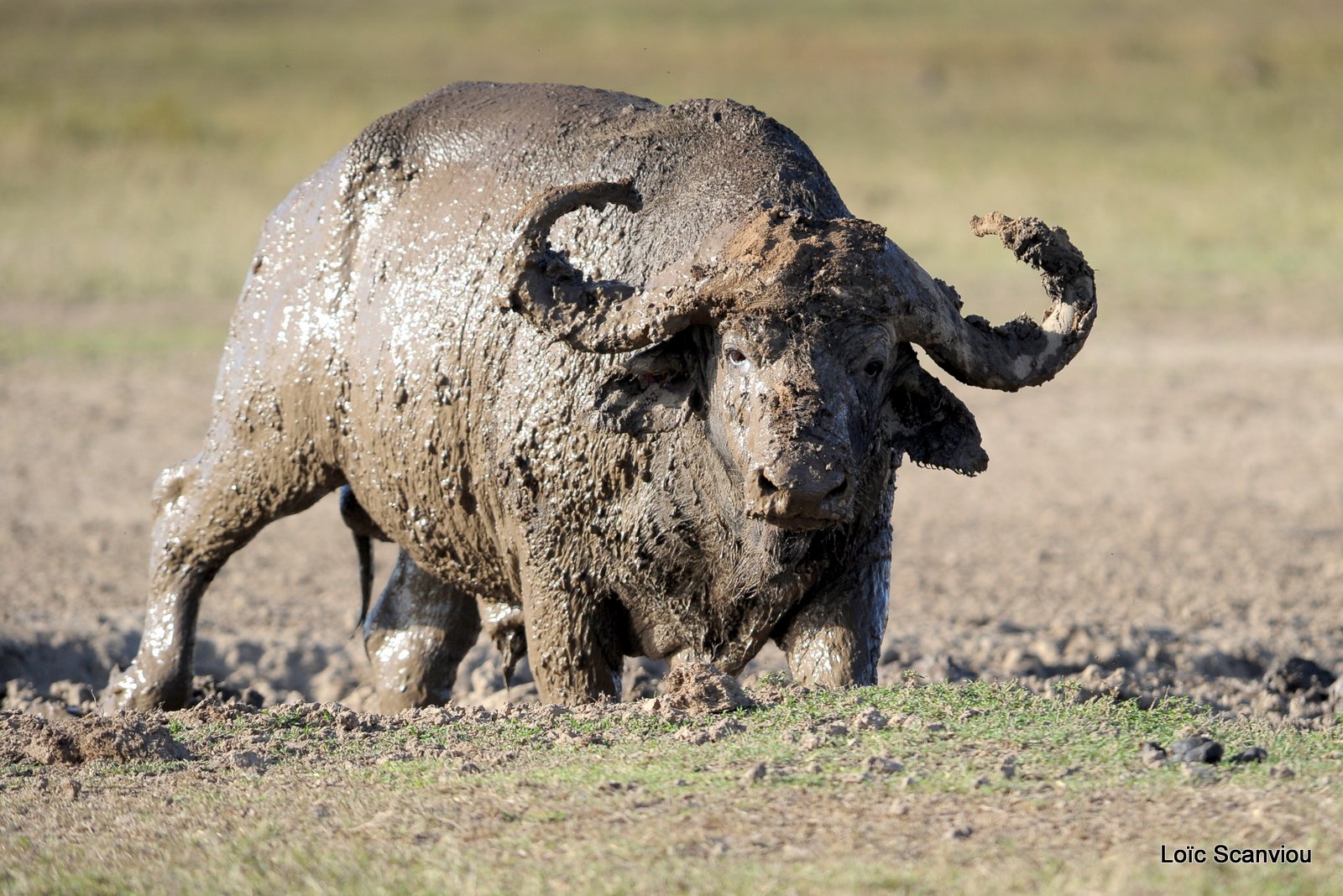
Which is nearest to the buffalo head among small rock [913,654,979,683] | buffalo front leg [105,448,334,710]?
small rock [913,654,979,683]

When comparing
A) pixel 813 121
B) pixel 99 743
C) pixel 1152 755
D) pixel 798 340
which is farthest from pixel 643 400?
pixel 813 121

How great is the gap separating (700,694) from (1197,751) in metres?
1.52

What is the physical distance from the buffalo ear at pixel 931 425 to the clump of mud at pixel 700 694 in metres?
0.94

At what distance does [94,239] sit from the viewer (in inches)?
935

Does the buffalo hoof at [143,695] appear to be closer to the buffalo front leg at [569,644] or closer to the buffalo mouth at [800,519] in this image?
the buffalo front leg at [569,644]

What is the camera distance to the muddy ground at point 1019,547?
8.68 meters

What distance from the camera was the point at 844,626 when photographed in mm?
6320

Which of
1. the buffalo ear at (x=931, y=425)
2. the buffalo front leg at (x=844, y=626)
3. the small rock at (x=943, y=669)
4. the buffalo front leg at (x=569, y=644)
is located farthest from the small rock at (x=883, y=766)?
the small rock at (x=943, y=669)

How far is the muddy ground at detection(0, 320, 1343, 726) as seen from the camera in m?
8.68

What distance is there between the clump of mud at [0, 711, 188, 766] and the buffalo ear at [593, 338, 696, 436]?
168cm

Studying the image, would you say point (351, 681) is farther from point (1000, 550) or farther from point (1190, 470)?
point (1190, 470)

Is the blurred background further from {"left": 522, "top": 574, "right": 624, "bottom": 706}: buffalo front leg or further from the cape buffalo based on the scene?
{"left": 522, "top": 574, "right": 624, "bottom": 706}: buffalo front leg

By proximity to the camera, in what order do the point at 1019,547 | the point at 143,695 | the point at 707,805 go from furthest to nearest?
the point at 1019,547 < the point at 143,695 < the point at 707,805

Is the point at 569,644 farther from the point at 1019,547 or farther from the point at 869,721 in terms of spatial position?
the point at 1019,547
